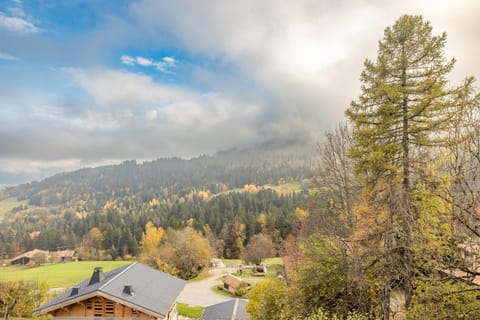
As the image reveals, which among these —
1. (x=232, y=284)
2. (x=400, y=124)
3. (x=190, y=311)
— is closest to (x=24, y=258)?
(x=232, y=284)

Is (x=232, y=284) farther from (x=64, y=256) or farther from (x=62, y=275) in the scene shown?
(x=64, y=256)

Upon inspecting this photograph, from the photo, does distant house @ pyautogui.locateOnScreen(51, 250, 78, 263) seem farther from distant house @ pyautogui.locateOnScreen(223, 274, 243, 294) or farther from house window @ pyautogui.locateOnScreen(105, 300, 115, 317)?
house window @ pyautogui.locateOnScreen(105, 300, 115, 317)

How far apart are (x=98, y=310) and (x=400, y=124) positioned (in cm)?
2148

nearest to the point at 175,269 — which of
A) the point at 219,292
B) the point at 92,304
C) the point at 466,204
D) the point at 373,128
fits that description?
the point at 219,292

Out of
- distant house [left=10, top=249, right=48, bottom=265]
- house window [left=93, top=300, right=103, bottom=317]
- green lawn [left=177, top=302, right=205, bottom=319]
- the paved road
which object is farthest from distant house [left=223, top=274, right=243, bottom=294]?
distant house [left=10, top=249, right=48, bottom=265]

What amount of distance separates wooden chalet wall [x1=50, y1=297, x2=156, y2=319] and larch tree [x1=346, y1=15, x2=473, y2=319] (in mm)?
15891

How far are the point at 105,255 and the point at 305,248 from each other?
300 ft

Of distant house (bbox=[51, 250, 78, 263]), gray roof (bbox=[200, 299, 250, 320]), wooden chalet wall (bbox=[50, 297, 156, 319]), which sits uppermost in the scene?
wooden chalet wall (bbox=[50, 297, 156, 319])

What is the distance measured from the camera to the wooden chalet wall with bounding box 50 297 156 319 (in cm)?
2031

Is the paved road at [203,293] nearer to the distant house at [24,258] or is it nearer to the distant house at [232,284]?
the distant house at [232,284]

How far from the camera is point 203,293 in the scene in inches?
1882

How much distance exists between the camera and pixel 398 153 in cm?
1329

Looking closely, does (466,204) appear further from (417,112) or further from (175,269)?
(175,269)

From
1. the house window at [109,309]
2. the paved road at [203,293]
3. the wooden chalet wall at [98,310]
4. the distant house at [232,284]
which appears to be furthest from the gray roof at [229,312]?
the distant house at [232,284]
